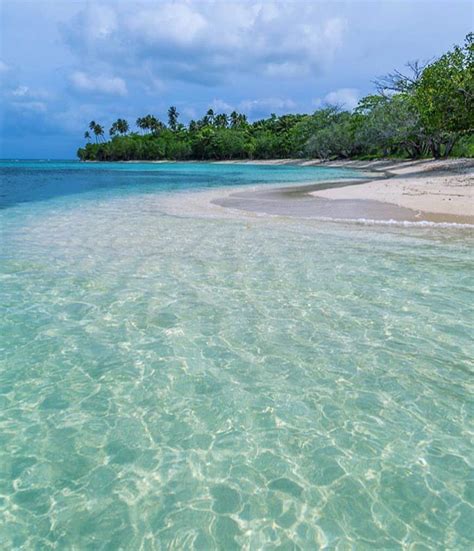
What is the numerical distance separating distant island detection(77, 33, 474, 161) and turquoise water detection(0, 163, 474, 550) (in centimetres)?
2866

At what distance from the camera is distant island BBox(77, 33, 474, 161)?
3356cm

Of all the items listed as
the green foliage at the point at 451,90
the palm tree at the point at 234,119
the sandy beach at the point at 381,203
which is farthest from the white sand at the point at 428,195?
the palm tree at the point at 234,119

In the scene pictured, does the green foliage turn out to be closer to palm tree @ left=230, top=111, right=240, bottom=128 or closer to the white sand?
the white sand

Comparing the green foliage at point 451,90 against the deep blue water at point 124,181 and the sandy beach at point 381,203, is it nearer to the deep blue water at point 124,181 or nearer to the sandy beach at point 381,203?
the sandy beach at point 381,203

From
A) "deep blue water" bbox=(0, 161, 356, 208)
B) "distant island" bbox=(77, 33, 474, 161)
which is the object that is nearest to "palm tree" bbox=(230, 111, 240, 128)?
"distant island" bbox=(77, 33, 474, 161)

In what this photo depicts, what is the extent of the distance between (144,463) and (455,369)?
4.01 meters

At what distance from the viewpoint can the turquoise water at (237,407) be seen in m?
3.54

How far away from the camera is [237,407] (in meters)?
5.00

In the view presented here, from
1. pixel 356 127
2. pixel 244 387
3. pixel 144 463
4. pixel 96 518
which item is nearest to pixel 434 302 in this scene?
pixel 244 387

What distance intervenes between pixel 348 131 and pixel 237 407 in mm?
90259

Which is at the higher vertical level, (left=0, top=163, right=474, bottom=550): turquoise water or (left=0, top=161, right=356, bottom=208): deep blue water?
(left=0, top=163, right=474, bottom=550): turquoise water

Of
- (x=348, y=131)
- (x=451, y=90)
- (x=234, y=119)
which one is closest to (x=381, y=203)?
(x=451, y=90)

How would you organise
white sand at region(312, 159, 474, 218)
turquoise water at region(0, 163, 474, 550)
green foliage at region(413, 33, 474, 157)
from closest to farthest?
turquoise water at region(0, 163, 474, 550) → white sand at region(312, 159, 474, 218) → green foliage at region(413, 33, 474, 157)

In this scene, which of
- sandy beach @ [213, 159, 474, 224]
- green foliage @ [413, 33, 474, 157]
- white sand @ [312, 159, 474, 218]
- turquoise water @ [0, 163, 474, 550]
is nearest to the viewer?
turquoise water @ [0, 163, 474, 550]
